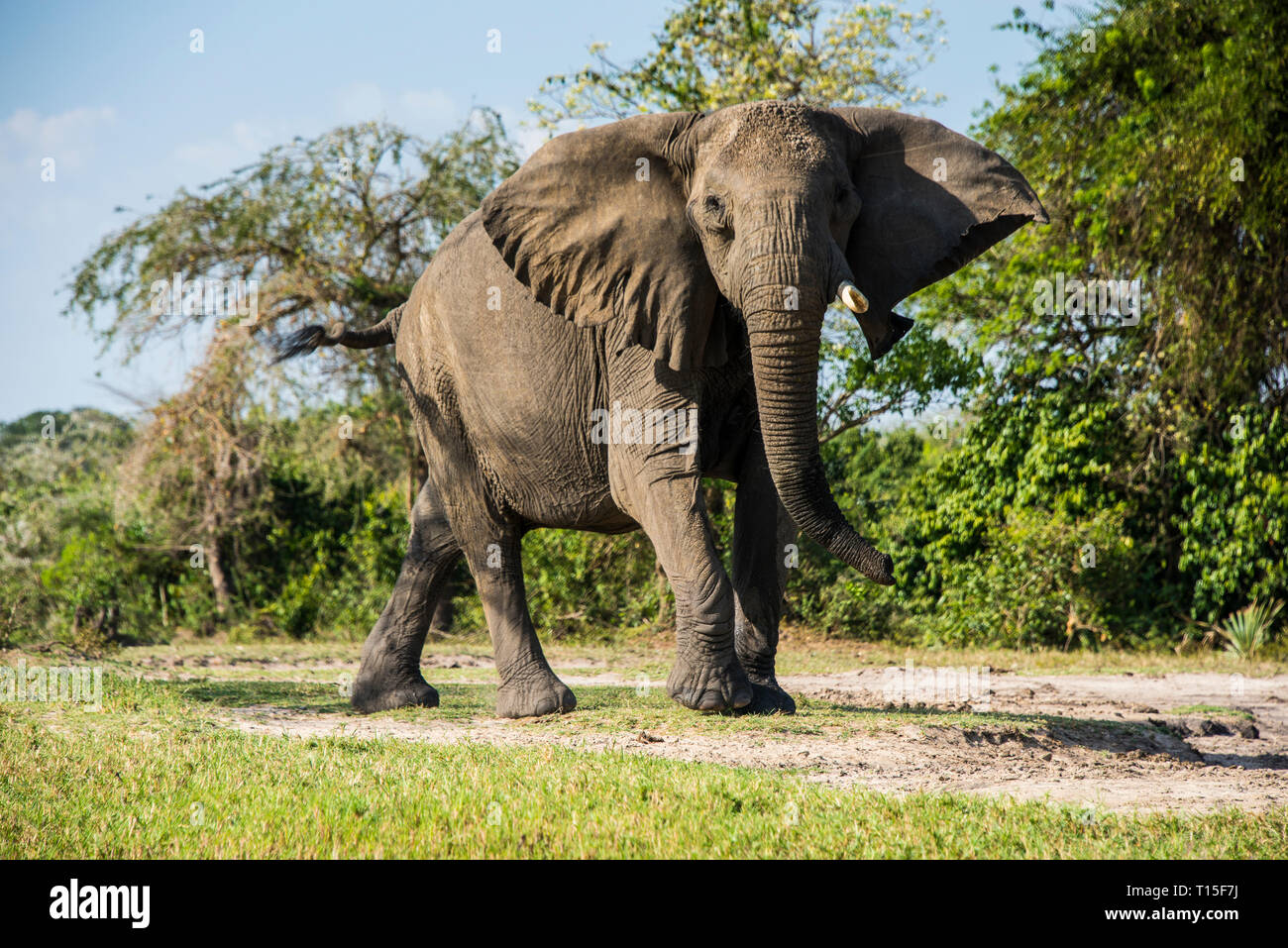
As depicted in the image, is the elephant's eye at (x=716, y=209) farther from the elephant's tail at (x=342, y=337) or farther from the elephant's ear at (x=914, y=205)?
the elephant's tail at (x=342, y=337)

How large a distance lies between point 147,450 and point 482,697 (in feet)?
34.8

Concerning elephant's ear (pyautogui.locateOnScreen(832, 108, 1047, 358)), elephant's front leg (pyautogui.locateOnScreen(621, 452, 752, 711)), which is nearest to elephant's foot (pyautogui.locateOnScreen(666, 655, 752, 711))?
elephant's front leg (pyautogui.locateOnScreen(621, 452, 752, 711))

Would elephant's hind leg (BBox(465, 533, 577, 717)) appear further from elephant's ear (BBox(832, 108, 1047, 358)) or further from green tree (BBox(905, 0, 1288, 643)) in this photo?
green tree (BBox(905, 0, 1288, 643))

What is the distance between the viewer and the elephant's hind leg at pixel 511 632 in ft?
26.0

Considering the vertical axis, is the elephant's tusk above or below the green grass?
above

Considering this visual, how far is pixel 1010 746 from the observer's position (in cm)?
660

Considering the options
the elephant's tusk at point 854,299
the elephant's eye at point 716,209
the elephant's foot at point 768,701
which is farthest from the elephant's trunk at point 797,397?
the elephant's foot at point 768,701

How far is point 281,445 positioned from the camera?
742 inches

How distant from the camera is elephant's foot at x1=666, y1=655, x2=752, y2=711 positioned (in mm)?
6879

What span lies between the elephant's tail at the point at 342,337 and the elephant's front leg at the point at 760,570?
10.8ft

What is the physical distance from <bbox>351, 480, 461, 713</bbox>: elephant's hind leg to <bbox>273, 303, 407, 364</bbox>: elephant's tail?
4.44ft

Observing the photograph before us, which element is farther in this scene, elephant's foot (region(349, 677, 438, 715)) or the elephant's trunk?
elephant's foot (region(349, 677, 438, 715))
